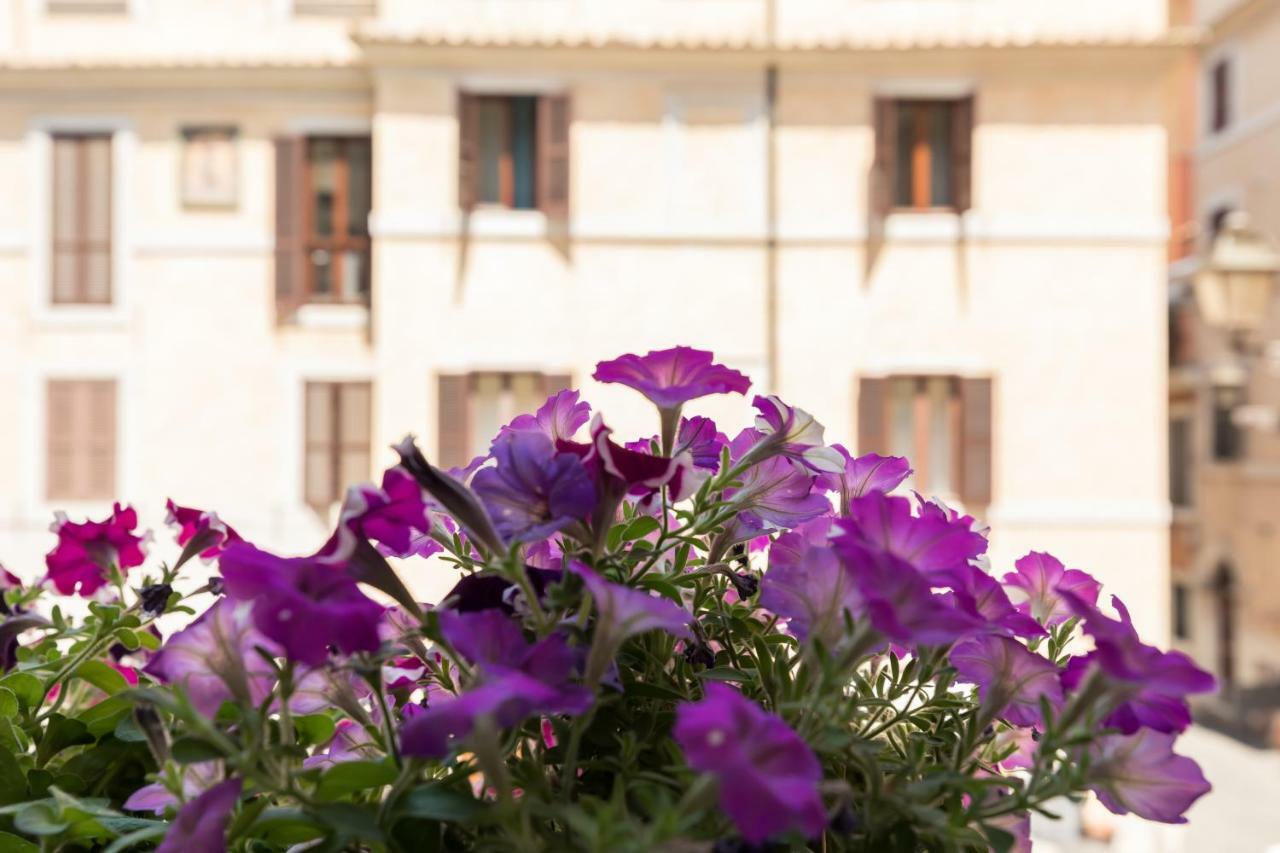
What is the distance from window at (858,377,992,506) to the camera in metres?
9.19

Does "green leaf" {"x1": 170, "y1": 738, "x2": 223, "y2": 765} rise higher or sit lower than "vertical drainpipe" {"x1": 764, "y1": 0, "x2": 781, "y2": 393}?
lower

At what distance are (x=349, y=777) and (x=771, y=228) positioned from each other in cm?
896

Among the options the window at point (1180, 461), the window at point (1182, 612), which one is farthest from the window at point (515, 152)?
the window at point (1182, 612)

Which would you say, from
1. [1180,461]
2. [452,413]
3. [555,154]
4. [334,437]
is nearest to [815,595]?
[452,413]

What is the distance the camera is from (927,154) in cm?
962

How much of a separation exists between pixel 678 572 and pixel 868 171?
29.7ft

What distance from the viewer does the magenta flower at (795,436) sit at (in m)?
0.63

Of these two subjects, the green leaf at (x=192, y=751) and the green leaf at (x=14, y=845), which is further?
the green leaf at (x=14, y=845)

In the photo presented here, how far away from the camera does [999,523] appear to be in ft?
30.3

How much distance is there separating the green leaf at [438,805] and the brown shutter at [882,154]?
30.0 feet

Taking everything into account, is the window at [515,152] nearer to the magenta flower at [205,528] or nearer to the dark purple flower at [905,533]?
the magenta flower at [205,528]

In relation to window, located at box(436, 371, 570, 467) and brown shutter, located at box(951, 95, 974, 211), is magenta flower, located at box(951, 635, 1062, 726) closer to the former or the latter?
window, located at box(436, 371, 570, 467)

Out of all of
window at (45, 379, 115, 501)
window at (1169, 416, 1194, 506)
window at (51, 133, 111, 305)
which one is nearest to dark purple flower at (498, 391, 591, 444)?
window at (45, 379, 115, 501)

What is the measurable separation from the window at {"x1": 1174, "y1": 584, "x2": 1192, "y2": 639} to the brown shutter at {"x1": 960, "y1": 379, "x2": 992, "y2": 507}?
21.9 feet
